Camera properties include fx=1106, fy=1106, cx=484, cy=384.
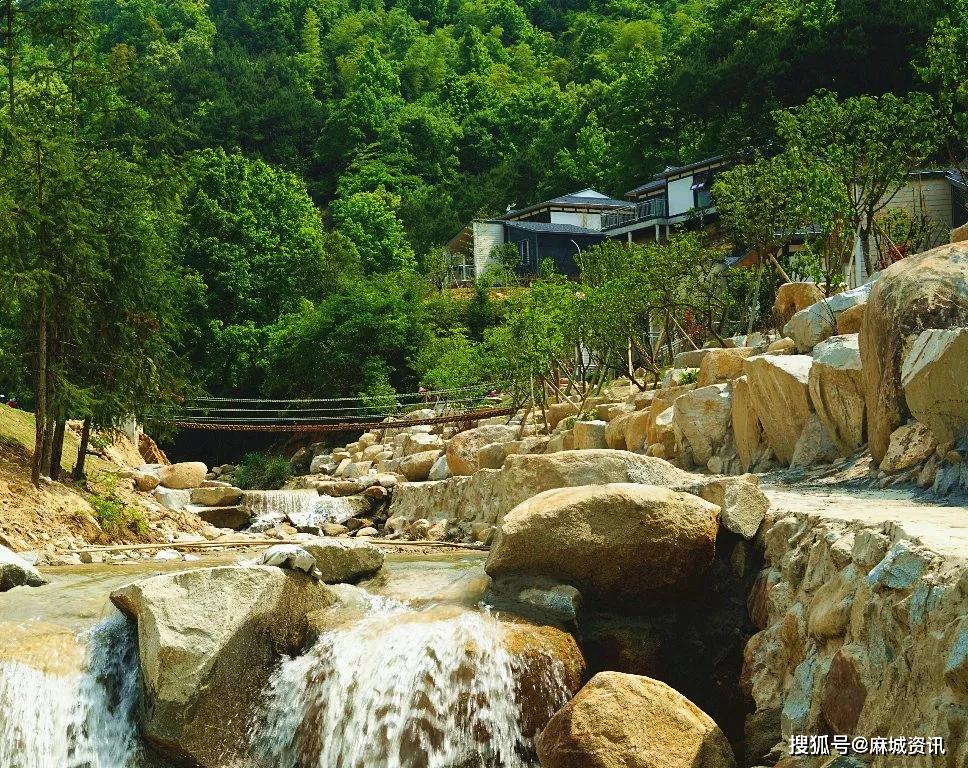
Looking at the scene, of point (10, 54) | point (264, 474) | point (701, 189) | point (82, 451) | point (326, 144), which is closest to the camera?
point (10, 54)

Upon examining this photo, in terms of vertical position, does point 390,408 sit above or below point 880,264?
below

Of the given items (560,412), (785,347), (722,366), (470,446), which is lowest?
(470,446)

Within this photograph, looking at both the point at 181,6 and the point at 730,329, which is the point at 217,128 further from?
the point at 730,329

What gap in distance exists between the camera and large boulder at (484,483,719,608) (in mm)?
7797

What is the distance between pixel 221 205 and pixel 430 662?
33.1 meters

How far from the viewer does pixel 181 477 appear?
24.2 meters

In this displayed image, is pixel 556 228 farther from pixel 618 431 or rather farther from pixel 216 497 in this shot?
pixel 618 431

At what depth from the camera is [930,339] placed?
7.66 m

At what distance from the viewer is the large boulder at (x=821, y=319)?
12719 mm

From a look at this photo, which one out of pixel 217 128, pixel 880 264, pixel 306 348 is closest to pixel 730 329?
pixel 880 264

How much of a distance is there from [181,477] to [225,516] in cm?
344

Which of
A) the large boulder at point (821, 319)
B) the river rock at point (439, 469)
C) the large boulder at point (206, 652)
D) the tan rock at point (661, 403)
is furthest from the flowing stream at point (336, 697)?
Result: the river rock at point (439, 469)

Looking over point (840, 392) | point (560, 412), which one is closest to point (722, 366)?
point (840, 392)

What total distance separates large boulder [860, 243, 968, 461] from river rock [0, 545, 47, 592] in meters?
7.28
